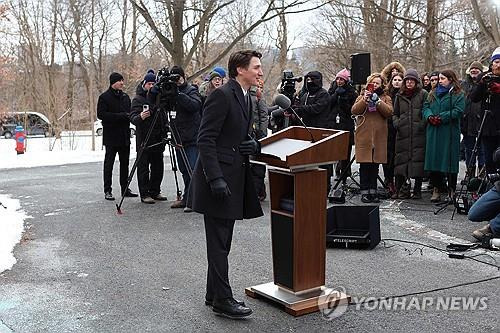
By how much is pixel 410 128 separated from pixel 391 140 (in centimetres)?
55

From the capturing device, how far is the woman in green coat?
8.55 m

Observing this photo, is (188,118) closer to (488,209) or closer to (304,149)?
(488,209)

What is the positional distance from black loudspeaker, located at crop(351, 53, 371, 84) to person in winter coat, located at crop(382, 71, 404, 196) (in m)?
0.60

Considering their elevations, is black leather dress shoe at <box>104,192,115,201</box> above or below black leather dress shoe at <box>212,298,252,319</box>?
above

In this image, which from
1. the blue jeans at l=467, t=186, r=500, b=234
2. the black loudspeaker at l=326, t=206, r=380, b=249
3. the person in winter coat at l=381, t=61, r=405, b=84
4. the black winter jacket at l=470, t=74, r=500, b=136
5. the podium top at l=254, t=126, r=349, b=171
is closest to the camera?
the podium top at l=254, t=126, r=349, b=171

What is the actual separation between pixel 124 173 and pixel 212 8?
412 inches

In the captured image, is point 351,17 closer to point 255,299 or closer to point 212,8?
point 212,8

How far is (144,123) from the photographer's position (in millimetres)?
8891

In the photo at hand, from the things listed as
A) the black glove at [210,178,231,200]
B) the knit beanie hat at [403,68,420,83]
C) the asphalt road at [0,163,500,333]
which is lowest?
the asphalt road at [0,163,500,333]

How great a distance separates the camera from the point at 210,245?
453cm

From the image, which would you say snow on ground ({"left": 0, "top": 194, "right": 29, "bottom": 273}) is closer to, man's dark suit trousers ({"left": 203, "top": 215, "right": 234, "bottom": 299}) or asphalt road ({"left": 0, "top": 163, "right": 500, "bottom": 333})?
asphalt road ({"left": 0, "top": 163, "right": 500, "bottom": 333})

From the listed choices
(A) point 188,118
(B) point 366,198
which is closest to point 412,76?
(B) point 366,198

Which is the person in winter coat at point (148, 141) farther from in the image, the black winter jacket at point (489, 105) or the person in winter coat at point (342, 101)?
the black winter jacket at point (489, 105)

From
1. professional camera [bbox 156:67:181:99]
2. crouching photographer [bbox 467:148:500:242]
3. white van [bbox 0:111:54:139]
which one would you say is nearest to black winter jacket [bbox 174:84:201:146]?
professional camera [bbox 156:67:181:99]
